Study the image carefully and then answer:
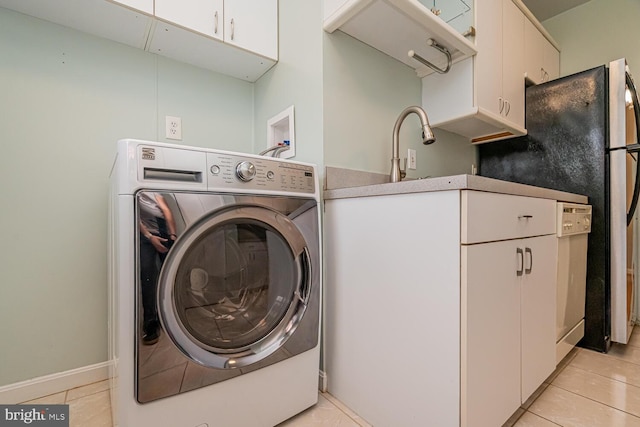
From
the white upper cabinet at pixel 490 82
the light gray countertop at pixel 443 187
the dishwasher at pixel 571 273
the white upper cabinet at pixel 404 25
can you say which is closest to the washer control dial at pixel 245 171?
the light gray countertop at pixel 443 187

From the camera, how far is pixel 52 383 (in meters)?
1.22

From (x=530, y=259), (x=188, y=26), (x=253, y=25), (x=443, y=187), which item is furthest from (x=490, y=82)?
(x=188, y=26)

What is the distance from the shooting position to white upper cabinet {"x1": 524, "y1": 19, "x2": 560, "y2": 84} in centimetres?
193

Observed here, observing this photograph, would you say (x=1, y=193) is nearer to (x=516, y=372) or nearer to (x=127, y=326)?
(x=127, y=326)

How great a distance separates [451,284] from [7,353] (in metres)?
1.66

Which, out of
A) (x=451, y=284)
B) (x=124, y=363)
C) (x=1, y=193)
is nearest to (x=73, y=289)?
(x=1, y=193)

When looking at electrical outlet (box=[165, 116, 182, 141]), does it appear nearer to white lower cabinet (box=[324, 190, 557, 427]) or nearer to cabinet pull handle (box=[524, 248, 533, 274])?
white lower cabinet (box=[324, 190, 557, 427])

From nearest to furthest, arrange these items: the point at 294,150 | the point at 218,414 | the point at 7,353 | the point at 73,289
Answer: the point at 218,414
the point at 7,353
the point at 73,289
the point at 294,150

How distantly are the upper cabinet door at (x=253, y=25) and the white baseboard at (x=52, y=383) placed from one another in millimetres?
1619

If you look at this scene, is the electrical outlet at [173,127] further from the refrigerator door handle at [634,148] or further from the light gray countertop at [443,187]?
the refrigerator door handle at [634,148]

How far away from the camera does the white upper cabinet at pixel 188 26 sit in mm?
1173

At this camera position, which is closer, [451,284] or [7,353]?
[451,284]

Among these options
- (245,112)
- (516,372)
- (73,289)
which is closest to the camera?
(516,372)

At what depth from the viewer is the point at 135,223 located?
0.74 meters
